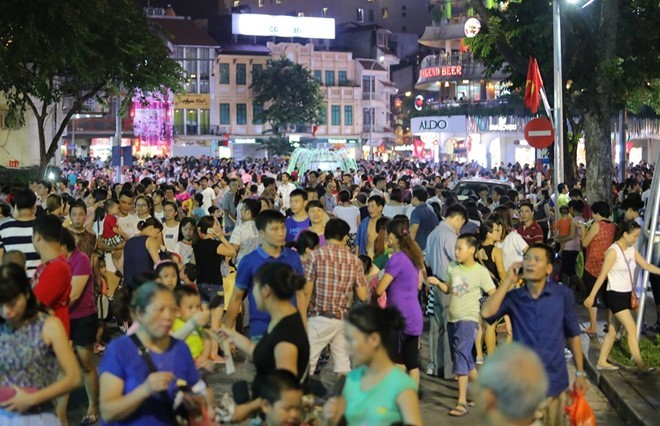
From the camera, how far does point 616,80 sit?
24.8 meters

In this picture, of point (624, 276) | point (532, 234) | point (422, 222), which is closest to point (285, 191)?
point (422, 222)

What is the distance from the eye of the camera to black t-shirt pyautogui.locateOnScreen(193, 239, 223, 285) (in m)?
11.6

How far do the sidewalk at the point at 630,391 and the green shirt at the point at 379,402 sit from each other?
4726 mm

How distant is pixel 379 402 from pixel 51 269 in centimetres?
352

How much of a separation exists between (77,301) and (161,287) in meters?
3.63

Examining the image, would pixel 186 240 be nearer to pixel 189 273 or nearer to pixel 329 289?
pixel 189 273

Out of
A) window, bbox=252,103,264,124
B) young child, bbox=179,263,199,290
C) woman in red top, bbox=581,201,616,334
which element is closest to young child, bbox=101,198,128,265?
young child, bbox=179,263,199,290

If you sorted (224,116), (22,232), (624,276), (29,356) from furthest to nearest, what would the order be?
(224,116)
(624,276)
(22,232)
(29,356)

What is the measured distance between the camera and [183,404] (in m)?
4.99

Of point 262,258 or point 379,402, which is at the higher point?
point 262,258

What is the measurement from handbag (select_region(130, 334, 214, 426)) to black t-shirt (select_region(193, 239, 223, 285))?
21.3 feet

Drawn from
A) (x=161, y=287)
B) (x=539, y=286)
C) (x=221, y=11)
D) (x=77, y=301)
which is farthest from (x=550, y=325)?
(x=221, y=11)

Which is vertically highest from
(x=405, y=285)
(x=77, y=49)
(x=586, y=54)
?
(x=586, y=54)

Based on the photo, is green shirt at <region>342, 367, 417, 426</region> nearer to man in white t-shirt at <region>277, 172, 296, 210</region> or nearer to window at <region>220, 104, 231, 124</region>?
man in white t-shirt at <region>277, 172, 296, 210</region>
